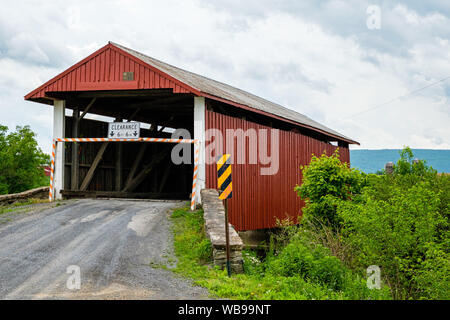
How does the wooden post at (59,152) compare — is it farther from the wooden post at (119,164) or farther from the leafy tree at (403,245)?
the leafy tree at (403,245)

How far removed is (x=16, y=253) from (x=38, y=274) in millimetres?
1345

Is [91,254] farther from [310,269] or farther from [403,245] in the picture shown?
[403,245]

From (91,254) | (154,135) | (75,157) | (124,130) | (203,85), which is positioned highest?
(203,85)

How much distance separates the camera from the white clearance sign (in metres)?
11.9

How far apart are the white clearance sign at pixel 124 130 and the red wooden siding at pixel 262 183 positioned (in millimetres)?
2226

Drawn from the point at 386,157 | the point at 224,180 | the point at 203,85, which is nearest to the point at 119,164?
the point at 203,85

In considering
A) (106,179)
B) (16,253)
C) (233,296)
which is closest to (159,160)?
(106,179)

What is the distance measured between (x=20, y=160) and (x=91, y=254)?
60.4 ft

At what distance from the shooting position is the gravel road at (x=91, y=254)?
5.43 metres

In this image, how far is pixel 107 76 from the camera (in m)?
11.6

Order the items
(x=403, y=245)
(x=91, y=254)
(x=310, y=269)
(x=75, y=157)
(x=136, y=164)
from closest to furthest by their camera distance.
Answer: (x=91, y=254) → (x=310, y=269) → (x=403, y=245) → (x=75, y=157) → (x=136, y=164)

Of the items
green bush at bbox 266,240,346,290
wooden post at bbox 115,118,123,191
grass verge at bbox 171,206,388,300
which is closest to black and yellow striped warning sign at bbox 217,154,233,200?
grass verge at bbox 171,206,388,300

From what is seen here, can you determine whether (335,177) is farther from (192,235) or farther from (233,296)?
(233,296)
